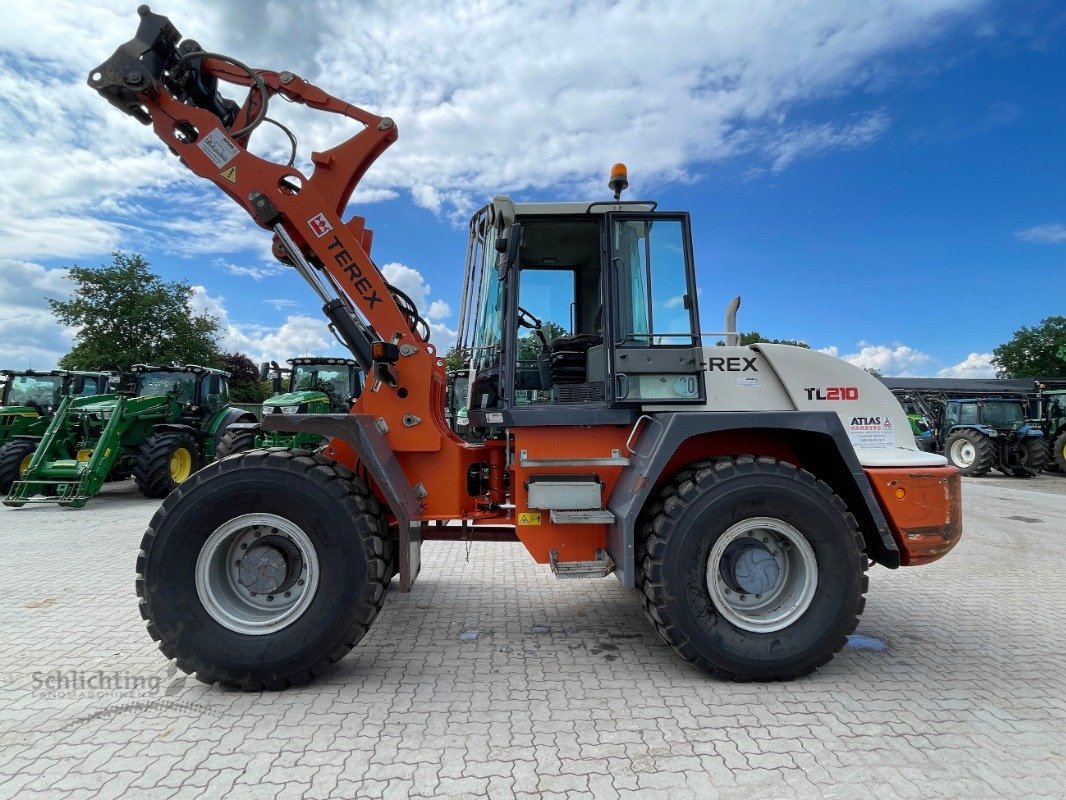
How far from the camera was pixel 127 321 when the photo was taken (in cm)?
3203

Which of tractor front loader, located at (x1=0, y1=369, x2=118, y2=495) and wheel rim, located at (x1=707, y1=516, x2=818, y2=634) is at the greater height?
tractor front loader, located at (x1=0, y1=369, x2=118, y2=495)

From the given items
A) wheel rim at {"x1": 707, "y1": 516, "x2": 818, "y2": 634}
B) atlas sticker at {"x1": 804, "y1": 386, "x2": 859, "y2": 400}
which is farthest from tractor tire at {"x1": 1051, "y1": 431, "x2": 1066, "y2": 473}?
wheel rim at {"x1": 707, "y1": 516, "x2": 818, "y2": 634}

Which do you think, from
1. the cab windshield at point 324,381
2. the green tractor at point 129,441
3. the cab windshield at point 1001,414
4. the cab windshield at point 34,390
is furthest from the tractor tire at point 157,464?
the cab windshield at point 1001,414

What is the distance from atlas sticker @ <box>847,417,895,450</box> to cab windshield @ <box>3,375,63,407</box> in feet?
52.8

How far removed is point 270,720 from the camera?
9.74 ft

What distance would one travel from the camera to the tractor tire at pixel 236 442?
1079 centimetres

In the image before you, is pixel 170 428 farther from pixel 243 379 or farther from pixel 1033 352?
pixel 1033 352

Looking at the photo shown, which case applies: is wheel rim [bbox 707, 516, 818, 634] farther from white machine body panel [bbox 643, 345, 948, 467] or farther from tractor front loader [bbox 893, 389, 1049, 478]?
tractor front loader [bbox 893, 389, 1049, 478]

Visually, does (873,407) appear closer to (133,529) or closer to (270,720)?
(270,720)

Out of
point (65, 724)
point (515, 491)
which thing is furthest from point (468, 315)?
point (65, 724)

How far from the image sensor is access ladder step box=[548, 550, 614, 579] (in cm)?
363

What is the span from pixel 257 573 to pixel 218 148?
2727 millimetres

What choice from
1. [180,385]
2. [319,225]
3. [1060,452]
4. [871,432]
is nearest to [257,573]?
[319,225]

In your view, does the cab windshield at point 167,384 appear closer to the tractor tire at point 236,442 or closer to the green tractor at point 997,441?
the tractor tire at point 236,442
